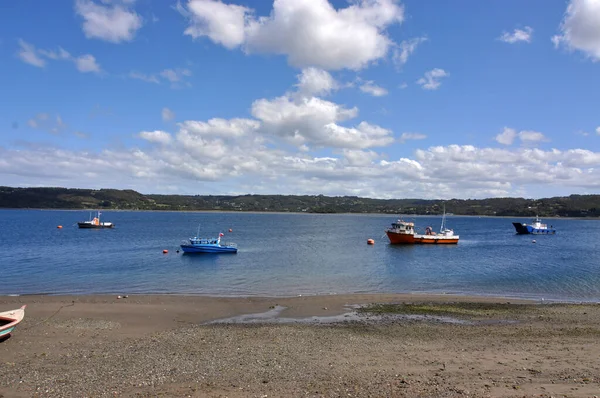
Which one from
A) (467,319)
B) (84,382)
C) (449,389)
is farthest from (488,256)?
(84,382)

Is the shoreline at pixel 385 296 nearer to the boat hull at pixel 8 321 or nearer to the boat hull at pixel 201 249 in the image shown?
the boat hull at pixel 8 321

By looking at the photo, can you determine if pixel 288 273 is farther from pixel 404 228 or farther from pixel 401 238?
pixel 404 228

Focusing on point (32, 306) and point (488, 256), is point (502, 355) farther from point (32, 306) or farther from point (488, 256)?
point (488, 256)

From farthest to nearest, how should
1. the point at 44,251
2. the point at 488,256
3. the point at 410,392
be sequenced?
the point at 488,256 < the point at 44,251 < the point at 410,392

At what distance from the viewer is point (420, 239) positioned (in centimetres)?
7550

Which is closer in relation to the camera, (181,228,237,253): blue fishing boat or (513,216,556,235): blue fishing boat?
(181,228,237,253): blue fishing boat

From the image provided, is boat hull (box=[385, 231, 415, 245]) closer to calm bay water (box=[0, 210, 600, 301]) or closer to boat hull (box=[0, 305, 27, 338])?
calm bay water (box=[0, 210, 600, 301])

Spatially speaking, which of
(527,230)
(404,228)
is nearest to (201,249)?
(404,228)

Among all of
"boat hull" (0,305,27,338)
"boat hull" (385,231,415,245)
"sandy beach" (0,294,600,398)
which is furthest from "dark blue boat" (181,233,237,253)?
"boat hull" (0,305,27,338)

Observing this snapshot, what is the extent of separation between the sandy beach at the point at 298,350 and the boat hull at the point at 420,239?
48521mm

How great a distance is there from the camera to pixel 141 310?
22688 millimetres

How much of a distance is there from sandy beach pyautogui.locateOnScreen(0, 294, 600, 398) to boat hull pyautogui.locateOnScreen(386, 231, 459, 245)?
48521 mm

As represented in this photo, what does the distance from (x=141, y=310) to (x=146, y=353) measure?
27.9ft

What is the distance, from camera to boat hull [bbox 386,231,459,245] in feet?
242
